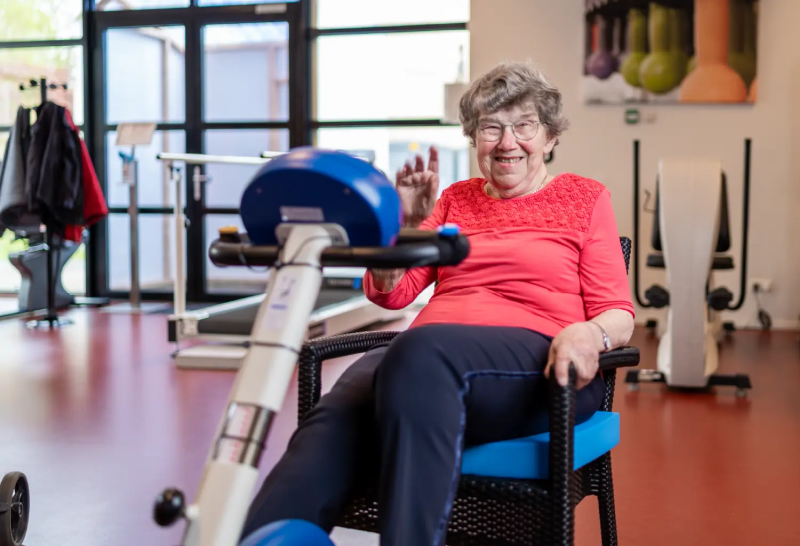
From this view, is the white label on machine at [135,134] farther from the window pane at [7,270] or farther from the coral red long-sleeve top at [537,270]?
the coral red long-sleeve top at [537,270]

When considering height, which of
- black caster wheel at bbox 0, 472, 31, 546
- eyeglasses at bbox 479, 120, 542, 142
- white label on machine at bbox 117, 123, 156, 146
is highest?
white label on machine at bbox 117, 123, 156, 146

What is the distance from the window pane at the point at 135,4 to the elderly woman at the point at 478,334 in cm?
593

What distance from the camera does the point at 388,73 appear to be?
675cm

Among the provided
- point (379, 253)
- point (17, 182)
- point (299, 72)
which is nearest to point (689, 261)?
point (379, 253)

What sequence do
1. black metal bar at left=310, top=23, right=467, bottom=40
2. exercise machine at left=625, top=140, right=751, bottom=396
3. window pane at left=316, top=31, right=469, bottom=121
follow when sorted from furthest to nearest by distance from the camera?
1. window pane at left=316, top=31, right=469, bottom=121
2. black metal bar at left=310, top=23, right=467, bottom=40
3. exercise machine at left=625, top=140, right=751, bottom=396

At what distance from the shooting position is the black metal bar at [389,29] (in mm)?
6461

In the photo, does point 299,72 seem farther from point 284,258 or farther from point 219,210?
point 284,258

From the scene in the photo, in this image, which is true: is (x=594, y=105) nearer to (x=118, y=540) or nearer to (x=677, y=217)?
(x=677, y=217)

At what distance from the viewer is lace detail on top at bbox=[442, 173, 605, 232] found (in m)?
1.55

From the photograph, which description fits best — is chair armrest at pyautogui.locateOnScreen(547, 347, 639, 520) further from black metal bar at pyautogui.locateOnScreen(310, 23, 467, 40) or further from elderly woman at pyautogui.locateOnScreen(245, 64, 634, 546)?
black metal bar at pyautogui.locateOnScreen(310, 23, 467, 40)

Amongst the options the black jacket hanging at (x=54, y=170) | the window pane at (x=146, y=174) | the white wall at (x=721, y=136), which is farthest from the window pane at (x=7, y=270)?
the white wall at (x=721, y=136)

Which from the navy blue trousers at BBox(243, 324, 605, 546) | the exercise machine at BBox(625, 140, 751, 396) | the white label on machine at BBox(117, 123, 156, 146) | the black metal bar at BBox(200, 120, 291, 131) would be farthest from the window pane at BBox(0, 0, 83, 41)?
the navy blue trousers at BBox(243, 324, 605, 546)

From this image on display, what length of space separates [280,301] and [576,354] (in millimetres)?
527

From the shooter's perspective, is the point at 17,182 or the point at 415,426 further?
the point at 17,182
